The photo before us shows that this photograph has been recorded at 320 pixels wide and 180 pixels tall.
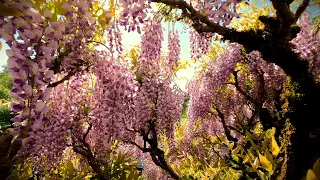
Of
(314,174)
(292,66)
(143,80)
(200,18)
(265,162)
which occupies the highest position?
(143,80)

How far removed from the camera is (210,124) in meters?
9.48

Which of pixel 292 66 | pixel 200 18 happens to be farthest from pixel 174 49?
pixel 292 66

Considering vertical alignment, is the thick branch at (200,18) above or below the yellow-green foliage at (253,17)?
below

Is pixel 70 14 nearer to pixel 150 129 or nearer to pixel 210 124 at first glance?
pixel 150 129

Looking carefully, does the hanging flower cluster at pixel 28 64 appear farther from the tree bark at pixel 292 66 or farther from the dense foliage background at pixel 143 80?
the tree bark at pixel 292 66

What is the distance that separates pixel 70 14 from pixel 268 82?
4.94m

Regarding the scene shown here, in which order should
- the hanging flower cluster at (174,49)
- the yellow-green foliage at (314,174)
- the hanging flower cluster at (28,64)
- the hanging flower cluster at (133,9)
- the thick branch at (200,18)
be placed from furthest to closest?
the hanging flower cluster at (174,49) < the thick branch at (200,18) < the hanging flower cluster at (133,9) < the hanging flower cluster at (28,64) < the yellow-green foliage at (314,174)

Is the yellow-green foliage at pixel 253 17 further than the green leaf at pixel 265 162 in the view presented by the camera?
Yes

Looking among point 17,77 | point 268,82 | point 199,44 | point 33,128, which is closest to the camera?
point 17,77

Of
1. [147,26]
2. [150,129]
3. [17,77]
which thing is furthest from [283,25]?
[150,129]

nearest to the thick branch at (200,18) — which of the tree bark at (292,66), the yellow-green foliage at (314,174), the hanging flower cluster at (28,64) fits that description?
the tree bark at (292,66)

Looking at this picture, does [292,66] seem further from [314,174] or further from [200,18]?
[314,174]

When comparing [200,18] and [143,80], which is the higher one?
[143,80]

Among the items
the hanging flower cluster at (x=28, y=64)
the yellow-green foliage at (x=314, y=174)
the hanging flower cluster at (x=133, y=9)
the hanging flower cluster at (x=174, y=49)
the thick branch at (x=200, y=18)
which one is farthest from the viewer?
the hanging flower cluster at (x=174, y=49)
